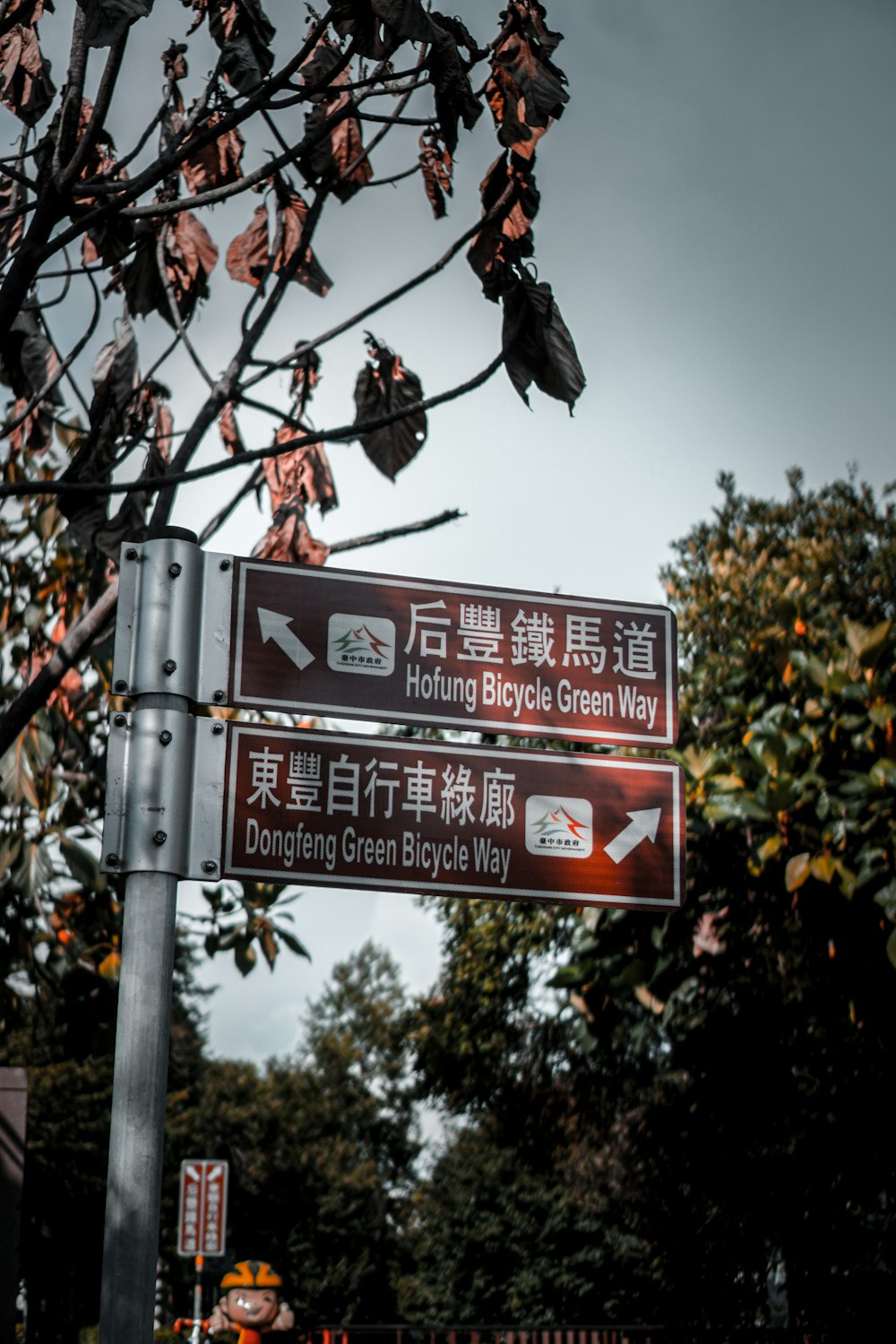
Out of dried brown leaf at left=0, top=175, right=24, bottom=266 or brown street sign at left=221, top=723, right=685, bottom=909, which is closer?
brown street sign at left=221, top=723, right=685, bottom=909

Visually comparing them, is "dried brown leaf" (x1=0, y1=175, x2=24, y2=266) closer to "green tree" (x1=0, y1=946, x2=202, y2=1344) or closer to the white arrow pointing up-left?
the white arrow pointing up-left

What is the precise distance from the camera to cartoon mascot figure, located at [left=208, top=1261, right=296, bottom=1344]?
12.1m

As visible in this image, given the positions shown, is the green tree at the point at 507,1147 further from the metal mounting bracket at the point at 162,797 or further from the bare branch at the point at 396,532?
the metal mounting bracket at the point at 162,797

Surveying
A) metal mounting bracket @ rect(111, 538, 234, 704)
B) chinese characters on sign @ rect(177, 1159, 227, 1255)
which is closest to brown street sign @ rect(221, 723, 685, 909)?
metal mounting bracket @ rect(111, 538, 234, 704)

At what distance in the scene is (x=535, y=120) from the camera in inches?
144

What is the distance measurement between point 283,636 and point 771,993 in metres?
8.59

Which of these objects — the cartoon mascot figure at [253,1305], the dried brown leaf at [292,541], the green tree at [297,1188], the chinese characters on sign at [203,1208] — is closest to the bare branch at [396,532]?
the dried brown leaf at [292,541]

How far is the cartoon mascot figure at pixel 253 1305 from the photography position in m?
12.1

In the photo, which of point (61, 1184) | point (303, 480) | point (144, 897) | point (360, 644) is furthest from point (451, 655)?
point (61, 1184)

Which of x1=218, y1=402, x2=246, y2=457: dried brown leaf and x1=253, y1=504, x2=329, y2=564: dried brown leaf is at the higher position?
x1=218, y1=402, x2=246, y2=457: dried brown leaf

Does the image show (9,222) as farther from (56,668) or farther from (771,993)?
(771,993)

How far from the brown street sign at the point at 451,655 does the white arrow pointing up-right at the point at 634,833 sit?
0.18m

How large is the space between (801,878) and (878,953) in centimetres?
124

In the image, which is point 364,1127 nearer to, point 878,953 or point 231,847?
point 878,953
